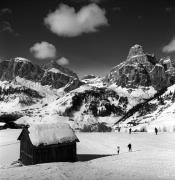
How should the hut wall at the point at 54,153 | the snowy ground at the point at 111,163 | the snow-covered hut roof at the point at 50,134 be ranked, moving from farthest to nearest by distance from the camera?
the snow-covered hut roof at the point at 50,134
the hut wall at the point at 54,153
the snowy ground at the point at 111,163

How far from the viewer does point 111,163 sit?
48875mm

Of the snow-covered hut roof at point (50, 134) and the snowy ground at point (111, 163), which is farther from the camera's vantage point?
the snow-covered hut roof at point (50, 134)

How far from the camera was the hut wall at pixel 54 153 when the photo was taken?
5125cm

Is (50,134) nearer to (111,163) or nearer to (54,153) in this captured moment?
(54,153)

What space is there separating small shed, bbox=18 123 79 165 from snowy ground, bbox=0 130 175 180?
357cm

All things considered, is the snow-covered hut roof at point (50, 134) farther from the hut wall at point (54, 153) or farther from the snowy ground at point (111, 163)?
the snowy ground at point (111, 163)

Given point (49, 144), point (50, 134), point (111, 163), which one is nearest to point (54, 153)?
point (49, 144)

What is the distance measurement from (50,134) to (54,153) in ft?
10.5

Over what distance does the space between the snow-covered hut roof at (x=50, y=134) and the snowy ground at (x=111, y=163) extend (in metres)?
4.59

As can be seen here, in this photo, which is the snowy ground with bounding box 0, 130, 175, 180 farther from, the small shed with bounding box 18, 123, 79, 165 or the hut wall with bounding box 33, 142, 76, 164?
the small shed with bounding box 18, 123, 79, 165

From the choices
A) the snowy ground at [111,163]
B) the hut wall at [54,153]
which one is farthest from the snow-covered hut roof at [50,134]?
the snowy ground at [111,163]

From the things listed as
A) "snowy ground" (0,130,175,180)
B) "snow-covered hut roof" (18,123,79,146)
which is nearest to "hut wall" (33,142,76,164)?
"snow-covered hut roof" (18,123,79,146)

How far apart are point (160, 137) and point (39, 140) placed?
3590cm

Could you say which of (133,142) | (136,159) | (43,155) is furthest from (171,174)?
(133,142)
